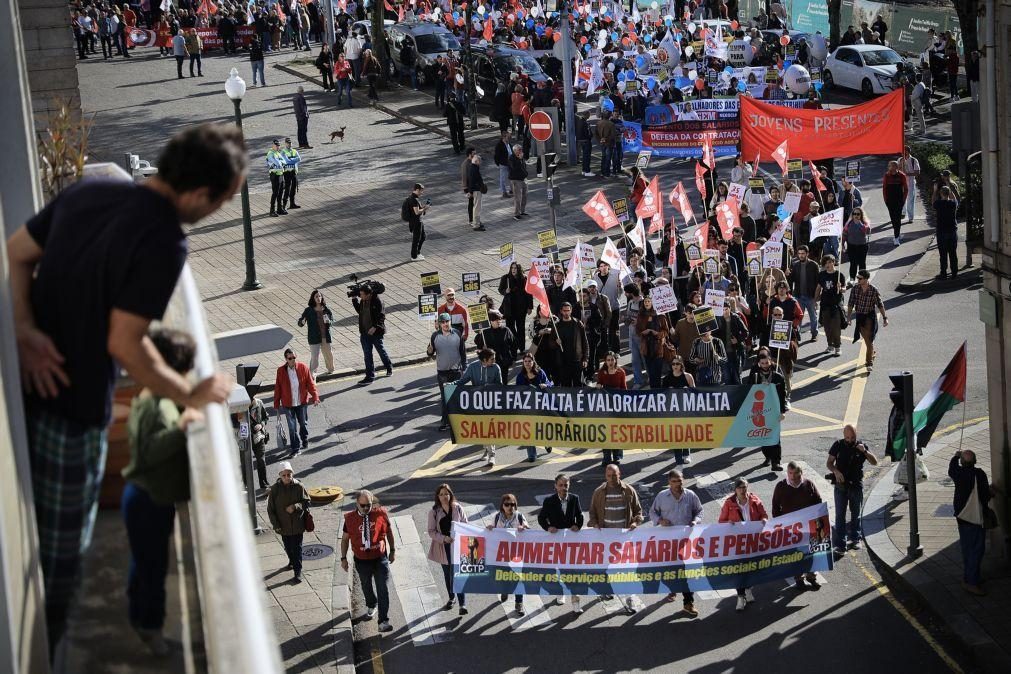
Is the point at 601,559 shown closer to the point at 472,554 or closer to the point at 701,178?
the point at 472,554

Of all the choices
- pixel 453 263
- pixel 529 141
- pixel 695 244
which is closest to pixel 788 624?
pixel 695 244

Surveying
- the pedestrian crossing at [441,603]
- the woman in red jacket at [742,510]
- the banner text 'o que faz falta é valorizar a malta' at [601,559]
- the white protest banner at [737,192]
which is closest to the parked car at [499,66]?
the white protest banner at [737,192]

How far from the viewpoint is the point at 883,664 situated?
43.5 ft

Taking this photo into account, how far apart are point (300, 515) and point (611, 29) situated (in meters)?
38.4

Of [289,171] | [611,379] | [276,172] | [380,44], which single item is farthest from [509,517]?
[380,44]

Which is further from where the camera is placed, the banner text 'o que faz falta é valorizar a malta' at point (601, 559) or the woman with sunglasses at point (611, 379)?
the woman with sunglasses at point (611, 379)

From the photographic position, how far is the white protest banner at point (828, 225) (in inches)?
960

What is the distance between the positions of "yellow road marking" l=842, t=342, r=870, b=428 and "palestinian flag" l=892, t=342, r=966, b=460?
301 centimetres

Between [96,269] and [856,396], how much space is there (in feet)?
59.2

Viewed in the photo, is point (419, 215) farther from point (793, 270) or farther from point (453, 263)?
point (793, 270)

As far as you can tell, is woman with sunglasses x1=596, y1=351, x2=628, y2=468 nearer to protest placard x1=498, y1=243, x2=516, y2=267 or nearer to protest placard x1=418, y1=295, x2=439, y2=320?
protest placard x1=418, y1=295, x2=439, y2=320

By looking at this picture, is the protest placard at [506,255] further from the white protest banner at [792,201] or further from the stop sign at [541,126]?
the stop sign at [541,126]

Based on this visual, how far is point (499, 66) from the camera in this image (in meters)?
42.2

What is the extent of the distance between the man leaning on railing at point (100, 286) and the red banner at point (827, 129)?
87.8ft
